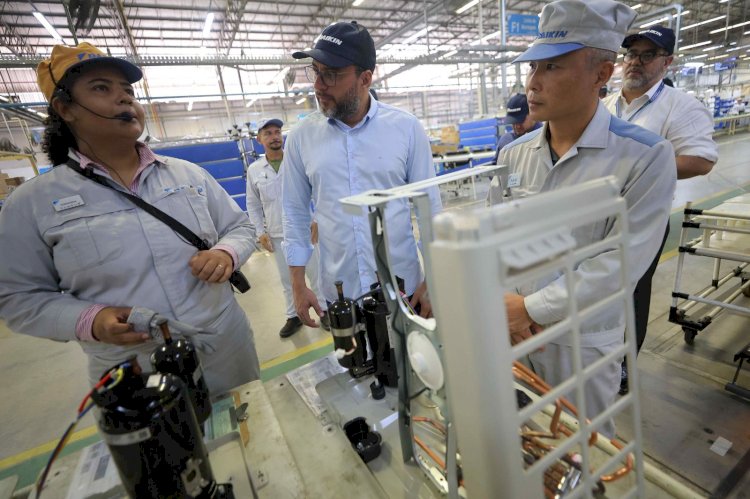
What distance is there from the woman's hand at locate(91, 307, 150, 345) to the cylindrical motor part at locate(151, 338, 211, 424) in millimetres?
275

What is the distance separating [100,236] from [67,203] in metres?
0.13

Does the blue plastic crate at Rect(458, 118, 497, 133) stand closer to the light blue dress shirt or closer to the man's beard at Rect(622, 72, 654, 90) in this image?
the man's beard at Rect(622, 72, 654, 90)

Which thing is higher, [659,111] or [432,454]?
[659,111]

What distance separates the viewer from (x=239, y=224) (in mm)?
1439

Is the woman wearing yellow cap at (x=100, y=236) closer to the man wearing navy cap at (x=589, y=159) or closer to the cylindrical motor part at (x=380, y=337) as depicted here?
the cylindrical motor part at (x=380, y=337)

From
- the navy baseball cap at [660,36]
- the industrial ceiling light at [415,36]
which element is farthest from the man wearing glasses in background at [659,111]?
the industrial ceiling light at [415,36]

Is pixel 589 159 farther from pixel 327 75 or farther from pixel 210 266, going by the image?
pixel 210 266

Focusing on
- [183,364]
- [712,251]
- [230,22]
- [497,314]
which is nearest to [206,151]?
[183,364]

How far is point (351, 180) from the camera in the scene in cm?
140

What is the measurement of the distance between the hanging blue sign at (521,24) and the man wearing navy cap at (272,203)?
560 centimetres

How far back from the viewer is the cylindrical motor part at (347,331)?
→ 0.85 m

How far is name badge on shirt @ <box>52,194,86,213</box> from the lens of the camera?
104cm

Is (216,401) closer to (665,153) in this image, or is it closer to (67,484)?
(67,484)

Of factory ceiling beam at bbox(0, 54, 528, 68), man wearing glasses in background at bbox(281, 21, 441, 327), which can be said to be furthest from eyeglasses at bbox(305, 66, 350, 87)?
factory ceiling beam at bbox(0, 54, 528, 68)
